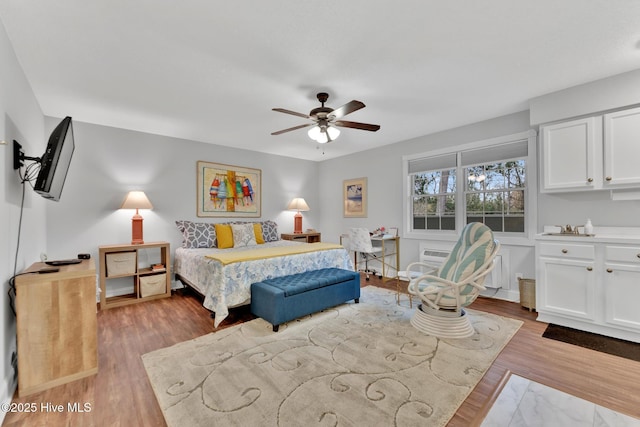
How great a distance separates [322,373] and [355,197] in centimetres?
407

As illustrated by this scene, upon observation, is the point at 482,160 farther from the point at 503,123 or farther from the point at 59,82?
the point at 59,82

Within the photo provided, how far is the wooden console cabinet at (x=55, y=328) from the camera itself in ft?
6.01

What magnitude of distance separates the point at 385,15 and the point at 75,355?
3.24m

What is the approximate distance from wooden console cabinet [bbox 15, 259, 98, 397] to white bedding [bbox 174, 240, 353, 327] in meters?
1.07

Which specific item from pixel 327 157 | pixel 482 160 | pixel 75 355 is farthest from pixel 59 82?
pixel 482 160

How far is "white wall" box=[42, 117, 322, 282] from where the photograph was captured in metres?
3.70

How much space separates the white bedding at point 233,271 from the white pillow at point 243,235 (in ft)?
2.18

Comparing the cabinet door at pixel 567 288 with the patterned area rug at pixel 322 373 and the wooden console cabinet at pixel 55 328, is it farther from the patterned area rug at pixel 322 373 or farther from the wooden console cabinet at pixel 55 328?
the wooden console cabinet at pixel 55 328

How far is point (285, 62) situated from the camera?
2383mm

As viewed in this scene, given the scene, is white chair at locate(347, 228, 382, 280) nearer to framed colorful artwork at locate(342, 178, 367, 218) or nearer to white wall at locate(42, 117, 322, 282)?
framed colorful artwork at locate(342, 178, 367, 218)

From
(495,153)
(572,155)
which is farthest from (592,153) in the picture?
(495,153)

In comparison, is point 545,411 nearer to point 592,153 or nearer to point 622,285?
point 622,285

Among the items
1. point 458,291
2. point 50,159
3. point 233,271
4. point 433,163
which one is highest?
point 433,163

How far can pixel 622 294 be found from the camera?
2.58 metres
